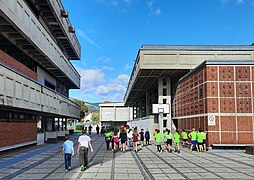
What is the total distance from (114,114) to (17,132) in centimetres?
5582

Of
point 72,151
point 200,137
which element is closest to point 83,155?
point 72,151

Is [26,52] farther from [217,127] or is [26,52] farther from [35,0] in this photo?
[217,127]

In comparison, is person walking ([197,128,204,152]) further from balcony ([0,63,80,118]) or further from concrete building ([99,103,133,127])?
concrete building ([99,103,133,127])

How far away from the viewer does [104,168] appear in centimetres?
1201

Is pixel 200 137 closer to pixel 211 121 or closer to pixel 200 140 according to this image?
pixel 200 140

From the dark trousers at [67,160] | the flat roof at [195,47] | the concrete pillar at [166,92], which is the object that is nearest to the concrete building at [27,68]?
the dark trousers at [67,160]

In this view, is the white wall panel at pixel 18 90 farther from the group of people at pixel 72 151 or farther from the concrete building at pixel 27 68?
the group of people at pixel 72 151

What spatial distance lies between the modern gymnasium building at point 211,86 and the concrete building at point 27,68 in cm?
817

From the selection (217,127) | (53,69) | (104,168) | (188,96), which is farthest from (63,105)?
(104,168)

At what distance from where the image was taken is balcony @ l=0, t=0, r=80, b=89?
15.9 meters

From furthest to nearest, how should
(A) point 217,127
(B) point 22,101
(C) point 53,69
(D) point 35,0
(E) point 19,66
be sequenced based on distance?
(C) point 53,69
(D) point 35,0
(E) point 19,66
(A) point 217,127
(B) point 22,101

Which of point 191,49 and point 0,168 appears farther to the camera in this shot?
point 191,49

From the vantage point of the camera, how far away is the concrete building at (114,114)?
243 ft

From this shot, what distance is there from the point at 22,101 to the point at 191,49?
14742 mm
